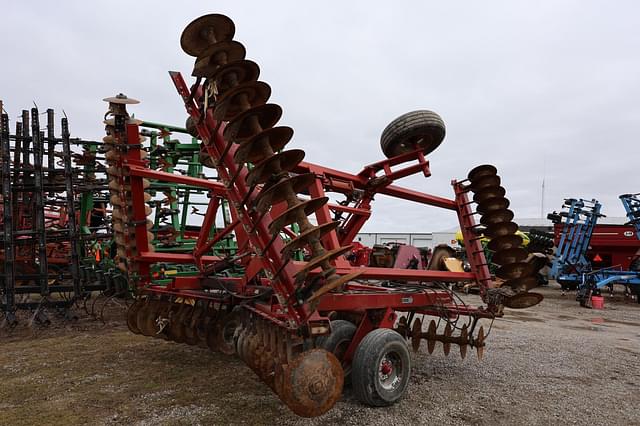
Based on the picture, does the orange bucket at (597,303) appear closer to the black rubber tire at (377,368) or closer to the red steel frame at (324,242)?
the red steel frame at (324,242)

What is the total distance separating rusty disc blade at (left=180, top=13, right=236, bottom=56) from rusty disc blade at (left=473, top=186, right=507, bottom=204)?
364cm

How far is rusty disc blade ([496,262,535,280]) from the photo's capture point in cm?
496

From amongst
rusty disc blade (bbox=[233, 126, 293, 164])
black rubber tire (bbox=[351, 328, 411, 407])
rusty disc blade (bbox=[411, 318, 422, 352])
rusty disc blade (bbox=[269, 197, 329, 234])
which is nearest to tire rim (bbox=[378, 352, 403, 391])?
black rubber tire (bbox=[351, 328, 411, 407])

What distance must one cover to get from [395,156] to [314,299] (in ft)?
9.02

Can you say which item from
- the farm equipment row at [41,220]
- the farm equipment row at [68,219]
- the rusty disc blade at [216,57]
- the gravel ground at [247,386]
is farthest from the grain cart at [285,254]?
the farm equipment row at [41,220]

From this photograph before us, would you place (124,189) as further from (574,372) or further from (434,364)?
(574,372)

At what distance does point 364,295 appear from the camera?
3.64m

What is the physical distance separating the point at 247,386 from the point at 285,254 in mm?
1894

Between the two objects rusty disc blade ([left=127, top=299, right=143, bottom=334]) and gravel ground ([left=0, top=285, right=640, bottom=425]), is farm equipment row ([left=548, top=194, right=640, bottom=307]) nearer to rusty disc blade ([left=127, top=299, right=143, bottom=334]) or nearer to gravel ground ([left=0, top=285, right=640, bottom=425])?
gravel ground ([left=0, top=285, right=640, bottom=425])

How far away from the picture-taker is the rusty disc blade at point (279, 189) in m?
2.62

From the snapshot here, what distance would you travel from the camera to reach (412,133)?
476 centimetres

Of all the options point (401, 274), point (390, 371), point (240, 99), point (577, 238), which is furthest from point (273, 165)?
point (577, 238)

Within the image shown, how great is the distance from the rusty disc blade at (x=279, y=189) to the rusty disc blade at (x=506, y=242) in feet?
10.5

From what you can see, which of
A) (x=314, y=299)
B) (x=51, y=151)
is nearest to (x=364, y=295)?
(x=314, y=299)
